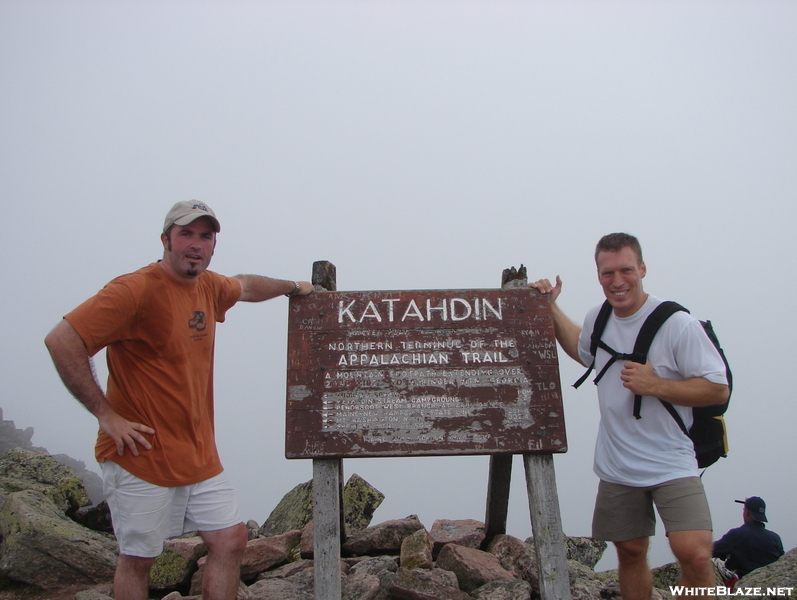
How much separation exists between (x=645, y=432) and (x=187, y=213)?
361 centimetres

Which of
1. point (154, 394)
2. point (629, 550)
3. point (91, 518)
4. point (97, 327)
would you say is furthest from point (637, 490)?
point (91, 518)

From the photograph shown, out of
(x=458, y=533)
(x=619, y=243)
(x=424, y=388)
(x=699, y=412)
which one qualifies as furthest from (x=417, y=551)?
(x=619, y=243)

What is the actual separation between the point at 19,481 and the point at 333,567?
5.94 meters

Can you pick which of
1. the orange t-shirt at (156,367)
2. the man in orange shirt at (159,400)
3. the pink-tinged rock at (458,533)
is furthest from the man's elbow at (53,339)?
the pink-tinged rock at (458,533)

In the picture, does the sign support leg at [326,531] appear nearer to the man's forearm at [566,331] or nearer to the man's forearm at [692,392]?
the man's forearm at [566,331]

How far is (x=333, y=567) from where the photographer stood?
4.70 m

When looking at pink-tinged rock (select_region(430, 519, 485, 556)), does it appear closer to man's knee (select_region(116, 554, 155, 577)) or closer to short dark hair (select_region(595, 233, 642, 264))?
man's knee (select_region(116, 554, 155, 577))

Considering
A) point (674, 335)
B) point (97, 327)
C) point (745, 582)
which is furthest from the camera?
point (745, 582)

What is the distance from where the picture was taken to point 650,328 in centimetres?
420

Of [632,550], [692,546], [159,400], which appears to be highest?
[159,400]

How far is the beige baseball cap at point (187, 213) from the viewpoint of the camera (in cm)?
421

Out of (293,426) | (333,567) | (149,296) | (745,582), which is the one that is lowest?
(745,582)

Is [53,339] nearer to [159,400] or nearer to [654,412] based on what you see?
[159,400]

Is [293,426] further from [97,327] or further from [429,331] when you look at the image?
[97,327]
